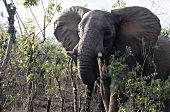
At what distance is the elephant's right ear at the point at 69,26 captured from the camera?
612 cm

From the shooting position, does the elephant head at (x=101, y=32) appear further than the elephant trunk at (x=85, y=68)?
Yes

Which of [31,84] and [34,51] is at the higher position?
[34,51]

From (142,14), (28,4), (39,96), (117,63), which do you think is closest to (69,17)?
(28,4)

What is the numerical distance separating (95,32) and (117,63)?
509 millimetres

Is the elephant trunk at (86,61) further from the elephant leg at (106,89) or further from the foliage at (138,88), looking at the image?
the elephant leg at (106,89)

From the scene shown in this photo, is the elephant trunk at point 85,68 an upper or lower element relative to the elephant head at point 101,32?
lower

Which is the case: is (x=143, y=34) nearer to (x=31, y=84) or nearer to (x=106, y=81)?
(x=106, y=81)

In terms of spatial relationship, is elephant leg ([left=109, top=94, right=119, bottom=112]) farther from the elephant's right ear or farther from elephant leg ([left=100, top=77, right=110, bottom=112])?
the elephant's right ear

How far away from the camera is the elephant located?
5.04 metres

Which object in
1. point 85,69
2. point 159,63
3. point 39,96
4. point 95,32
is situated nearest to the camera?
point 85,69

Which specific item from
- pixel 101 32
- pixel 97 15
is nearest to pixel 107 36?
pixel 101 32

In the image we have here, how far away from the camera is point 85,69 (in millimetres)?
4891

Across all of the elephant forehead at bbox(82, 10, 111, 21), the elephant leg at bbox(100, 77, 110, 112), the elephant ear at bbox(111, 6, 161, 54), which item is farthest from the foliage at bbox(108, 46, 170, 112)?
the elephant leg at bbox(100, 77, 110, 112)

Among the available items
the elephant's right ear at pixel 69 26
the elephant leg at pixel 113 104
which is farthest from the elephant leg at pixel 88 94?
the elephant's right ear at pixel 69 26
